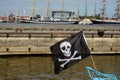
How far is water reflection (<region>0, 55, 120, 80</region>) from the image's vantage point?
23812mm

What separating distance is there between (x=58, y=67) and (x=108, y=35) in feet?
88.5

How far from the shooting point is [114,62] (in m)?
32.6

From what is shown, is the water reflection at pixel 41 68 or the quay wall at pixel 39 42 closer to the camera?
the water reflection at pixel 41 68

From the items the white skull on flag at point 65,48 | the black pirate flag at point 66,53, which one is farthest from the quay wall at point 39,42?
the white skull on flag at point 65,48

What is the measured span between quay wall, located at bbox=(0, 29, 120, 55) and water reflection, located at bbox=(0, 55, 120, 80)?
3.80ft

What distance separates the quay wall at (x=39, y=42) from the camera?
36219 millimetres

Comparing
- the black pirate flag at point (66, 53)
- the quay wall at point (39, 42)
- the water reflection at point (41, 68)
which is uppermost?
the black pirate flag at point (66, 53)

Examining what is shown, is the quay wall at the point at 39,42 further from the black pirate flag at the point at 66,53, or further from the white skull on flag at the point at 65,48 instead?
the white skull on flag at the point at 65,48

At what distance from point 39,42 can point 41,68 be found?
9370 mm

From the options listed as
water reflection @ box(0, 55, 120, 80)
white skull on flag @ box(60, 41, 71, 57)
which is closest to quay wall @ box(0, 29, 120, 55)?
water reflection @ box(0, 55, 120, 80)

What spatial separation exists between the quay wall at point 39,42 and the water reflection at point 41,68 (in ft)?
3.80

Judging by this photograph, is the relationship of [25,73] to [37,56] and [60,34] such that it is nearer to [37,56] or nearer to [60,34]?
[37,56]

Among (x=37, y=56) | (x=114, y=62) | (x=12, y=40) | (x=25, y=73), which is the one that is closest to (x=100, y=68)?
(x=114, y=62)

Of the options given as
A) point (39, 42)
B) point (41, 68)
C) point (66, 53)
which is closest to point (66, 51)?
point (66, 53)
